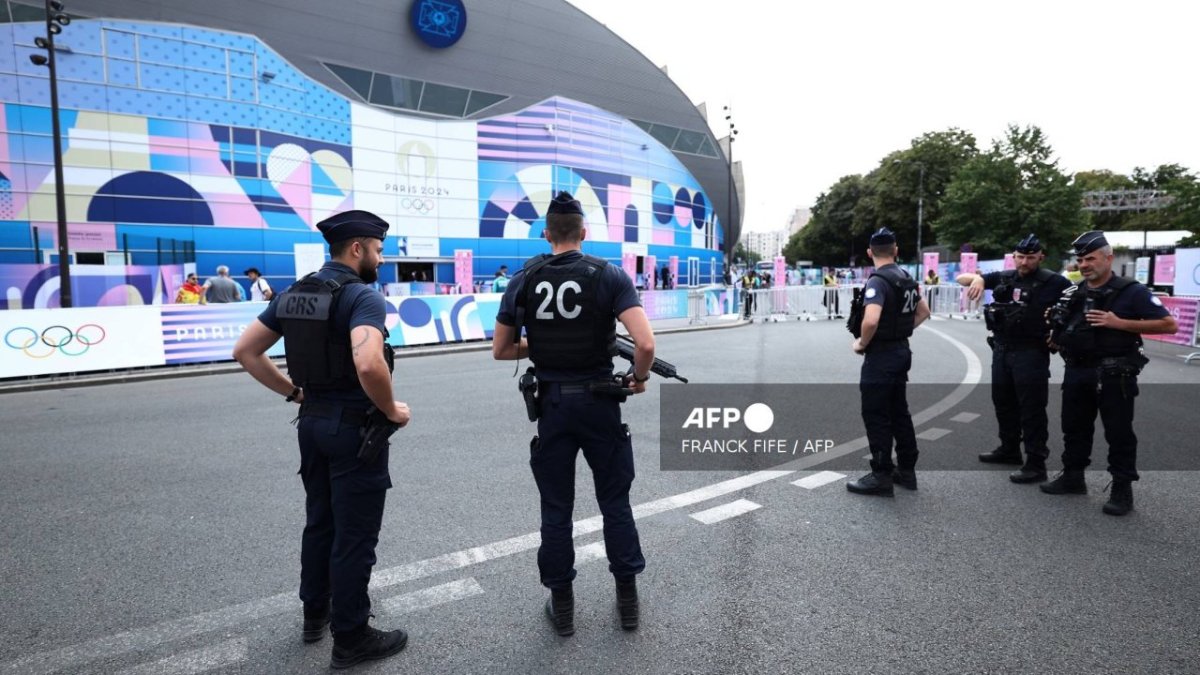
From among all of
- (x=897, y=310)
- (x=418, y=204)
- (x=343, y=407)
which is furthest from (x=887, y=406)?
(x=418, y=204)

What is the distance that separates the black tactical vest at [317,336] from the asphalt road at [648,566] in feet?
3.89

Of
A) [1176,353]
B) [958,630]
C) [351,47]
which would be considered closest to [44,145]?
[351,47]

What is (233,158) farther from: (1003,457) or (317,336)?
(1003,457)

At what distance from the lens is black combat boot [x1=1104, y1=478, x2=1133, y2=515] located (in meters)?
4.24

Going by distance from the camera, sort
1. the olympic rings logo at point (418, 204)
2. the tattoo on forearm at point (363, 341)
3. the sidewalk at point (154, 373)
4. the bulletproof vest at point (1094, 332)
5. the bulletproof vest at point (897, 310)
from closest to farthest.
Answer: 1. the tattoo on forearm at point (363, 341)
2. the bulletproof vest at point (1094, 332)
3. the bulletproof vest at point (897, 310)
4. the sidewalk at point (154, 373)
5. the olympic rings logo at point (418, 204)

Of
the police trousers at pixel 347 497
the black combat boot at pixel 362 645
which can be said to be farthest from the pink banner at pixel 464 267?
the black combat boot at pixel 362 645

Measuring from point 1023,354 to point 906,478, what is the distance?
4.73 feet

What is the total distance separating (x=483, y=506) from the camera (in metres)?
4.43

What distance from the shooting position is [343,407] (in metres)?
2.68

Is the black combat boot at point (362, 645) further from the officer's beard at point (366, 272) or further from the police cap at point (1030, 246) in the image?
the police cap at point (1030, 246)

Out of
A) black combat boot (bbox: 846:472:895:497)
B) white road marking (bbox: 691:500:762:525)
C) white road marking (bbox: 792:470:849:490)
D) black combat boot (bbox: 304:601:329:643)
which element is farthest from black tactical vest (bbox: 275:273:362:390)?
black combat boot (bbox: 846:472:895:497)

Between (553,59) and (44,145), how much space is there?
78.7 feet

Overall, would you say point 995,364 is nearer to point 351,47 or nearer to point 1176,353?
point 1176,353

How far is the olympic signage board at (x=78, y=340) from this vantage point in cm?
1016
